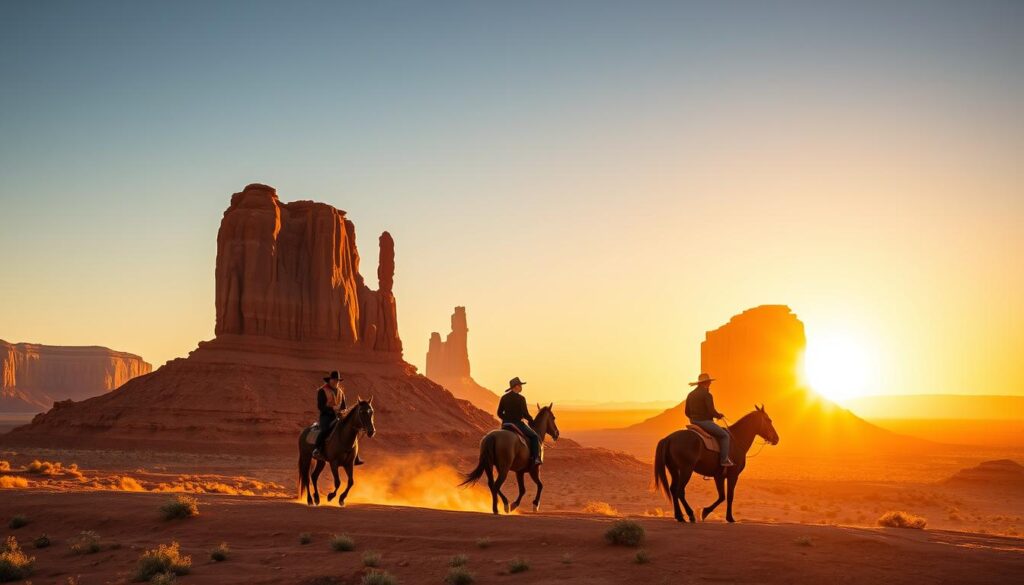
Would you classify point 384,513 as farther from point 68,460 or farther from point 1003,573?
point 68,460

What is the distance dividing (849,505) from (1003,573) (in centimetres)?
3478

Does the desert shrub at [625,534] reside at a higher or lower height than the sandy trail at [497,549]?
higher

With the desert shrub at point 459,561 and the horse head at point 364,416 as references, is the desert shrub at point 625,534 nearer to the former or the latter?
the desert shrub at point 459,561

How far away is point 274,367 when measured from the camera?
2537 inches

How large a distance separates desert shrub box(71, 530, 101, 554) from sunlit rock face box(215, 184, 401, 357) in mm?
52918

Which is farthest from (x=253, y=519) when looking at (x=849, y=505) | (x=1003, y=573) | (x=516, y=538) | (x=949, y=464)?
(x=949, y=464)

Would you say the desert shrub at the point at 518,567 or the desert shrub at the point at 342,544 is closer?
the desert shrub at the point at 518,567

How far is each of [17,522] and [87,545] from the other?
3966 millimetres

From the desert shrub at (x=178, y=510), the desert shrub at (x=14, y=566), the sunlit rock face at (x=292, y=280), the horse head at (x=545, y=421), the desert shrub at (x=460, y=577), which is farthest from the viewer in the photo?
the sunlit rock face at (x=292, y=280)

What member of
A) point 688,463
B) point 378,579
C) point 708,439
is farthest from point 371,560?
point 708,439

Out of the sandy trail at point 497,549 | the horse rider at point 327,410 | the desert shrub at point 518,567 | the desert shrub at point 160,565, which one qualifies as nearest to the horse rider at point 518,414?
the sandy trail at point 497,549

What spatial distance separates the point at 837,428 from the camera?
354 ft

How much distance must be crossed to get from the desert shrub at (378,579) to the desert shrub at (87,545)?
6.64 m

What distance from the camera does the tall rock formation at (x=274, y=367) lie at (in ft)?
181
